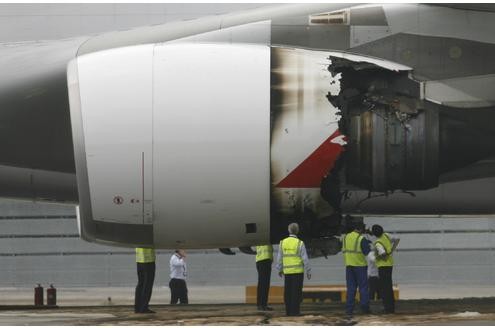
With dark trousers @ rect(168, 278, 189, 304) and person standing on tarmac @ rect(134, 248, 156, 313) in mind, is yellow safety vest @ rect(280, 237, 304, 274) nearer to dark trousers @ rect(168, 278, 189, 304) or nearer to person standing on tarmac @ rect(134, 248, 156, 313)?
person standing on tarmac @ rect(134, 248, 156, 313)

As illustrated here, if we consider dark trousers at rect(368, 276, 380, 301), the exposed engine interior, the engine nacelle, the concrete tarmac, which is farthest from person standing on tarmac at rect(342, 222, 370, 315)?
dark trousers at rect(368, 276, 380, 301)

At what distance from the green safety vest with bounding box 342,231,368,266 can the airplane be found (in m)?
0.97

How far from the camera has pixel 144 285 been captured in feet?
53.9

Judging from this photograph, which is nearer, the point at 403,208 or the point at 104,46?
the point at 104,46

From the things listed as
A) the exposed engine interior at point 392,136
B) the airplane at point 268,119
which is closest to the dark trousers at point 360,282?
the airplane at point 268,119

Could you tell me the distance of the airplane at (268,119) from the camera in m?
13.1

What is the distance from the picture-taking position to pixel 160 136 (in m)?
13.1

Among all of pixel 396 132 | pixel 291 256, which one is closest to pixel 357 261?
pixel 291 256

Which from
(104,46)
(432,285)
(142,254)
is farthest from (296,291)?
(432,285)

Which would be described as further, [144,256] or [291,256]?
[144,256]

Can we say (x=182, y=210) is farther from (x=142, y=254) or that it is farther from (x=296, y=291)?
(x=142, y=254)

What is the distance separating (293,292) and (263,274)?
2073 millimetres

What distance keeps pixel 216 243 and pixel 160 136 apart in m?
1.57

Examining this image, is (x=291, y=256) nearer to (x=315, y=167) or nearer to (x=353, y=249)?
(x=353, y=249)
